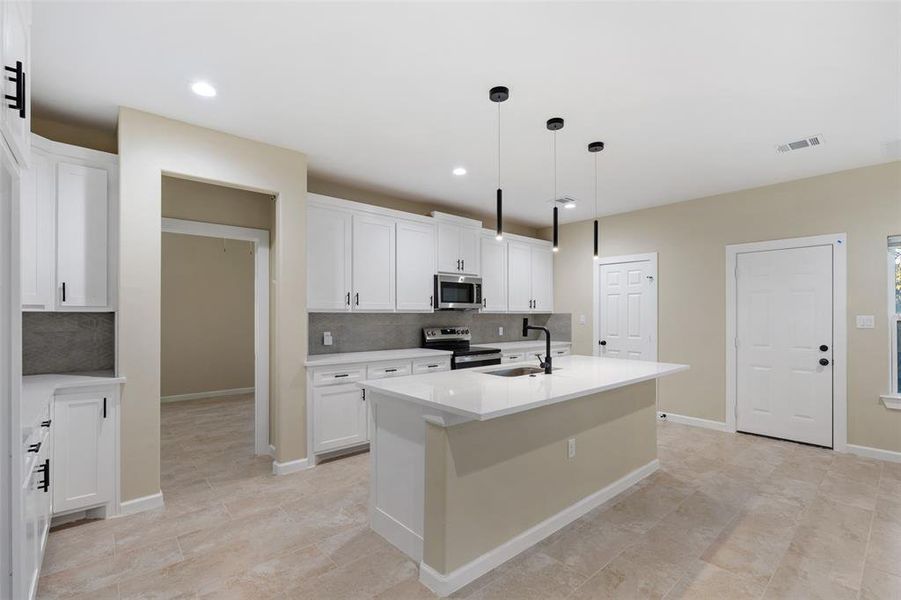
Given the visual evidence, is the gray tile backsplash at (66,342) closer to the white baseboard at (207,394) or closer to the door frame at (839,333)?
the white baseboard at (207,394)

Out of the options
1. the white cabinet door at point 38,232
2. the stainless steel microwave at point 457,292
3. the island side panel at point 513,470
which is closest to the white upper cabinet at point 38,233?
the white cabinet door at point 38,232

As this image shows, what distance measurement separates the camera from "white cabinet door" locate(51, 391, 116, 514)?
2.65 m

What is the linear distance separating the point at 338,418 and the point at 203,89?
8.98 feet

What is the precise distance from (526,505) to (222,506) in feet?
6.94

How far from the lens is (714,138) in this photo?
3416 millimetres

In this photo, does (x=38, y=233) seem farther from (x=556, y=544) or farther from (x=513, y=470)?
(x=556, y=544)

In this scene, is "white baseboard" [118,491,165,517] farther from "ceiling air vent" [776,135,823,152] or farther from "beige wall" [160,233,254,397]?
"ceiling air vent" [776,135,823,152]

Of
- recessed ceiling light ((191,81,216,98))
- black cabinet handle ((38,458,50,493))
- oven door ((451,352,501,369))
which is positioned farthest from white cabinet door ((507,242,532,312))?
black cabinet handle ((38,458,50,493))

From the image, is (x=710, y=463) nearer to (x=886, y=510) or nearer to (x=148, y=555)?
(x=886, y=510)

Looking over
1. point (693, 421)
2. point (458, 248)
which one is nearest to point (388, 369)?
point (458, 248)

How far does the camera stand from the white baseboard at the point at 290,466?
361cm

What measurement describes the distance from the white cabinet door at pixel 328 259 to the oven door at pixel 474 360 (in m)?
1.34

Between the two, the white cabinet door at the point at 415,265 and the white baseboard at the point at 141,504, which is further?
the white cabinet door at the point at 415,265

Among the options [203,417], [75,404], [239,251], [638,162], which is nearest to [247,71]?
[75,404]
